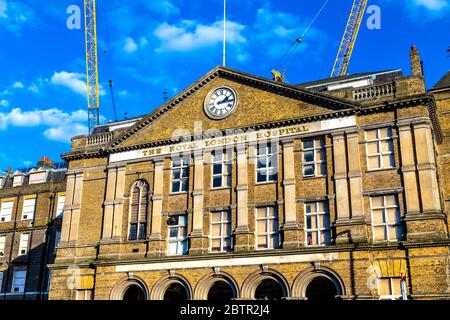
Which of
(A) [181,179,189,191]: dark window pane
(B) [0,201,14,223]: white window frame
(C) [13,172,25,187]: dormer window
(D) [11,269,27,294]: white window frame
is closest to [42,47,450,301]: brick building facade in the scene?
(A) [181,179,189,191]: dark window pane

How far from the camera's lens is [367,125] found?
32719 mm

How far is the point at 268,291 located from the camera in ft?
115

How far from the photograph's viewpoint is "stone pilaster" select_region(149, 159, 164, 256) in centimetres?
3572

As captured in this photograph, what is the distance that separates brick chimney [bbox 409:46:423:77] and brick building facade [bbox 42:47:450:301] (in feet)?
0.43

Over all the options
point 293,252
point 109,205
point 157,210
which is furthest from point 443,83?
point 109,205

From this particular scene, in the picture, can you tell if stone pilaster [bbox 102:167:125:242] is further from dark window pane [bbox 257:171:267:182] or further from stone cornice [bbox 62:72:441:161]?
dark window pane [bbox 257:171:267:182]

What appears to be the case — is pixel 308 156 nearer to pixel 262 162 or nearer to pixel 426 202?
pixel 262 162

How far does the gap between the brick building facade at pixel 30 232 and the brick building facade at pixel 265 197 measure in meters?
10.8

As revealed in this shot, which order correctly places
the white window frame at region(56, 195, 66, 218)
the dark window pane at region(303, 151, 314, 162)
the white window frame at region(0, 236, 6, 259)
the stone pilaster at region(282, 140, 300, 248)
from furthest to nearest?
1. the white window frame at region(0, 236, 6, 259)
2. the white window frame at region(56, 195, 66, 218)
3. the dark window pane at region(303, 151, 314, 162)
4. the stone pilaster at region(282, 140, 300, 248)

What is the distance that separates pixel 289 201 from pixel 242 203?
3.12 meters

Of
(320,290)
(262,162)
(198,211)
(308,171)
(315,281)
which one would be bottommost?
(320,290)
